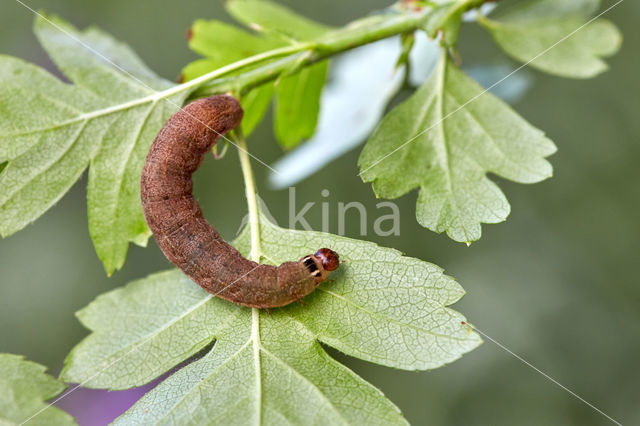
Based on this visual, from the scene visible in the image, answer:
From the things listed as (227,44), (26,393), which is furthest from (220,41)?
(26,393)

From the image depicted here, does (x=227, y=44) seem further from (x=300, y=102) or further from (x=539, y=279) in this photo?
(x=539, y=279)

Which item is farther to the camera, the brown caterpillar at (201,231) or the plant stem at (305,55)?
the plant stem at (305,55)

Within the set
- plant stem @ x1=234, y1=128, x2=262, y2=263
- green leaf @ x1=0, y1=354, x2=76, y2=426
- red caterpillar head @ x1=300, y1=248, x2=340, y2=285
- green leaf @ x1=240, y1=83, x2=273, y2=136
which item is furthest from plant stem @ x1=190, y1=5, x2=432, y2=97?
green leaf @ x1=0, y1=354, x2=76, y2=426

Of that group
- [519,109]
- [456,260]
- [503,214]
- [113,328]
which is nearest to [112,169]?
[113,328]

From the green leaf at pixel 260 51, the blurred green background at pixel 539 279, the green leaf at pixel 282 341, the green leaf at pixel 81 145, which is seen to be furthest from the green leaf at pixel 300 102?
the blurred green background at pixel 539 279

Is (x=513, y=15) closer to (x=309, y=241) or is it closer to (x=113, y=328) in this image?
(x=309, y=241)

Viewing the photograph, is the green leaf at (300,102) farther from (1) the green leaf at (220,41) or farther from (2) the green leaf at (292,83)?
(1) the green leaf at (220,41)

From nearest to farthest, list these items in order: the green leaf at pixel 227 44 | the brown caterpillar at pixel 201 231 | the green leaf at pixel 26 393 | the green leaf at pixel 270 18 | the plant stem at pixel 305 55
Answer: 1. the green leaf at pixel 26 393
2. the brown caterpillar at pixel 201 231
3. the plant stem at pixel 305 55
4. the green leaf at pixel 227 44
5. the green leaf at pixel 270 18
